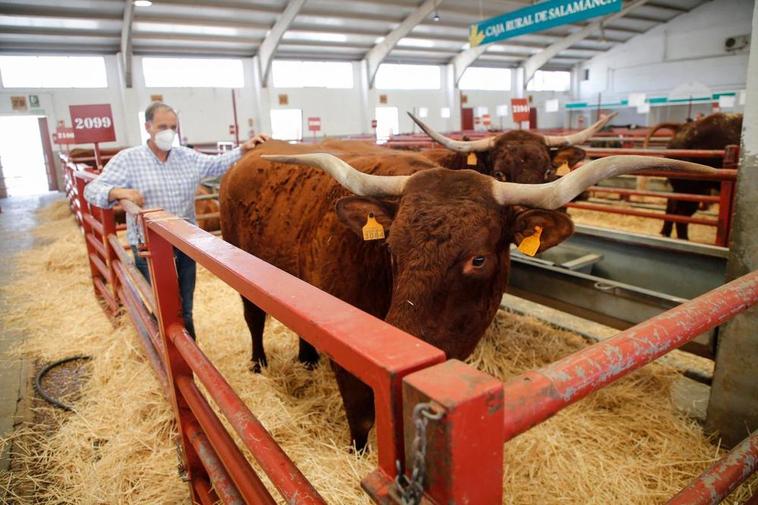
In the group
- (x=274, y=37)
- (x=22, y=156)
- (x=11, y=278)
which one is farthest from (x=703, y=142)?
(x=22, y=156)

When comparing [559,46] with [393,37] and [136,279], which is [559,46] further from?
[136,279]

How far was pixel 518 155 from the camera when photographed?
4578 millimetres

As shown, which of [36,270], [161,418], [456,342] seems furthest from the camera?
[36,270]

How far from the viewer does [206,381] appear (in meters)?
1.47

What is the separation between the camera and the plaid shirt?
325 centimetres

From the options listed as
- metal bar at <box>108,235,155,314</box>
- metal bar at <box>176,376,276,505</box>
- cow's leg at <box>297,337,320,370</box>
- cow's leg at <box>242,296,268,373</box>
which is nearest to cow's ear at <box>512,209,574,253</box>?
metal bar at <box>176,376,276,505</box>

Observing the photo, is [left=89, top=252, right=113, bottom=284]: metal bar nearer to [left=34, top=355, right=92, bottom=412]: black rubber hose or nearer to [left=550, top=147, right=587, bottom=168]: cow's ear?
[left=34, top=355, right=92, bottom=412]: black rubber hose

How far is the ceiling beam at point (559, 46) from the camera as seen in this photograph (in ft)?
76.3

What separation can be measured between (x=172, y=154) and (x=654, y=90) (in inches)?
1173

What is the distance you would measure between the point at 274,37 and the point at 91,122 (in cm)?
1396

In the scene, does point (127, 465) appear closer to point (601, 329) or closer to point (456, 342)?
point (456, 342)

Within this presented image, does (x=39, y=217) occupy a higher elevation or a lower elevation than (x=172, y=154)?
lower

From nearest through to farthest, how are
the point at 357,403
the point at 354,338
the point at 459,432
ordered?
the point at 459,432, the point at 354,338, the point at 357,403

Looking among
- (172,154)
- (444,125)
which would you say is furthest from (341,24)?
(172,154)
